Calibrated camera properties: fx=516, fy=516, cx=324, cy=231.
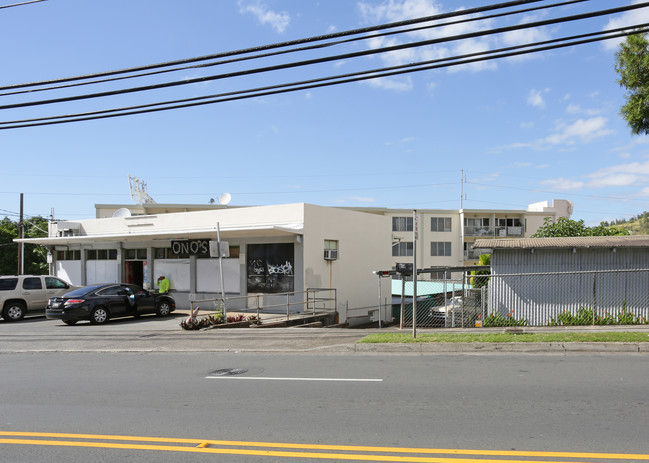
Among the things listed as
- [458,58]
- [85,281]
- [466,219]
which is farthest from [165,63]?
[466,219]

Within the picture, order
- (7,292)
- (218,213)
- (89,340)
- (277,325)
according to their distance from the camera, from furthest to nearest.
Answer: (218,213), (7,292), (277,325), (89,340)

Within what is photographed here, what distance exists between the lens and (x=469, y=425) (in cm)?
562

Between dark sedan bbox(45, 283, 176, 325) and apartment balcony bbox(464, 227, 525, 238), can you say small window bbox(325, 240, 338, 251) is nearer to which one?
dark sedan bbox(45, 283, 176, 325)

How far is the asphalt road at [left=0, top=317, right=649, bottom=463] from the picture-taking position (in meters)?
5.03

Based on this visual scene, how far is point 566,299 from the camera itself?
50.5 ft

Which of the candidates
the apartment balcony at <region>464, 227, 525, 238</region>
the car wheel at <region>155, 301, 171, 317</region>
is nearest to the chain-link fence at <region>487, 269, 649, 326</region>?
the car wheel at <region>155, 301, 171, 317</region>

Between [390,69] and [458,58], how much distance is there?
1320mm

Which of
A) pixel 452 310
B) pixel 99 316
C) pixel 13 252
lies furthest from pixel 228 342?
pixel 13 252

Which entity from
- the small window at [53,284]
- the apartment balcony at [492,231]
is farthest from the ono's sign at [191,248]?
the apartment balcony at [492,231]

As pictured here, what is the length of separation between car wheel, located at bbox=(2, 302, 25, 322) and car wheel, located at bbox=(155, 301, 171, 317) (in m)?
5.49

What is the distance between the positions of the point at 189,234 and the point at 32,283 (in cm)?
659

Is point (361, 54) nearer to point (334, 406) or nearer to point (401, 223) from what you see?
point (334, 406)

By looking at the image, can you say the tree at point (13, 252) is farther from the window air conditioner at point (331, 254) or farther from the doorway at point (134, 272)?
the window air conditioner at point (331, 254)

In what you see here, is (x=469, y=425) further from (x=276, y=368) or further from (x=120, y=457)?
(x=276, y=368)
